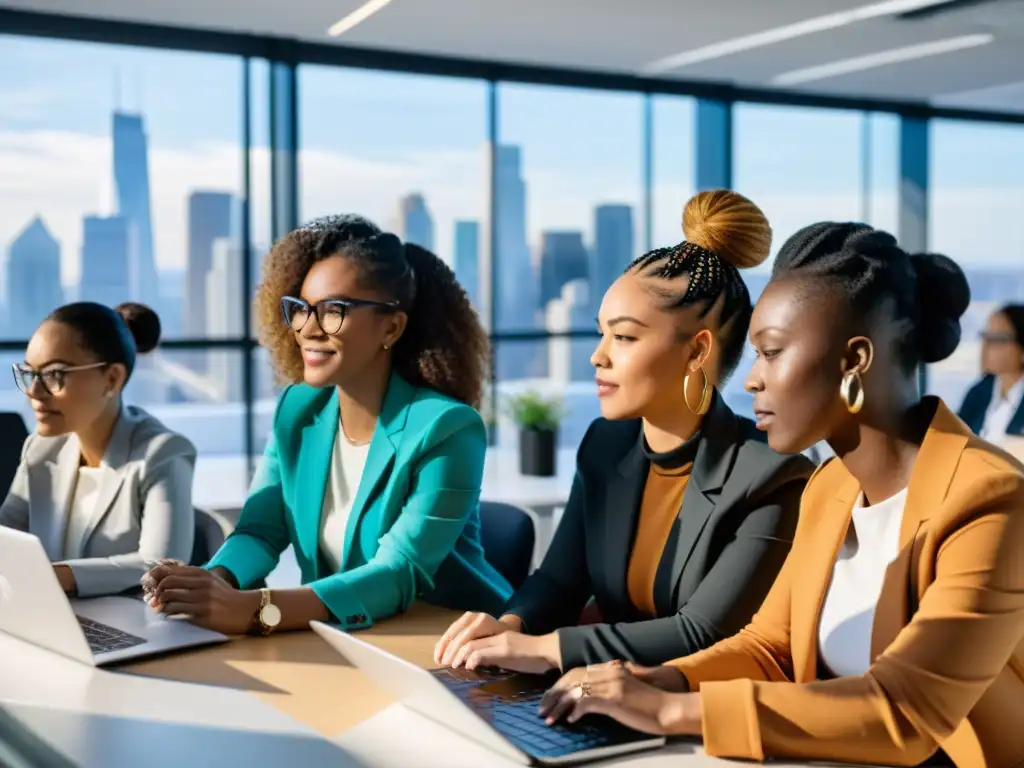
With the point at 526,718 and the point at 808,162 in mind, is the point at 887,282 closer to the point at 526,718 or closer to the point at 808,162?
Result: the point at 526,718

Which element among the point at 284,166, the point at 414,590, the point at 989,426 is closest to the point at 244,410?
the point at 284,166

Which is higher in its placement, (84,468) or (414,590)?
(84,468)

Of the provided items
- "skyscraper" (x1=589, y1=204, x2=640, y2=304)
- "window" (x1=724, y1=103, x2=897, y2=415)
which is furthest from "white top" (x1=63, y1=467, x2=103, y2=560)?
"window" (x1=724, y1=103, x2=897, y2=415)

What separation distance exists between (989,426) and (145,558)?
4.12 meters

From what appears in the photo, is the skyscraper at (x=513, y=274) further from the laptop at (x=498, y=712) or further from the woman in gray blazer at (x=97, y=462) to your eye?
the laptop at (x=498, y=712)

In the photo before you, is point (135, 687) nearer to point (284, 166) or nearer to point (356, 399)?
point (356, 399)

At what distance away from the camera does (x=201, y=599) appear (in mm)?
1981

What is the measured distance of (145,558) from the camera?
2324mm

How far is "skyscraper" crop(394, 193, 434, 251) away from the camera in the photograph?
7.34m

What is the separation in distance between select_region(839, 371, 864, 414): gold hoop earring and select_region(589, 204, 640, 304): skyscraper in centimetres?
658

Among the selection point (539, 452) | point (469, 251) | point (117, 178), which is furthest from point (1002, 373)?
point (117, 178)

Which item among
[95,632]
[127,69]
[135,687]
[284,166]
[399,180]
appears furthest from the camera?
[399,180]

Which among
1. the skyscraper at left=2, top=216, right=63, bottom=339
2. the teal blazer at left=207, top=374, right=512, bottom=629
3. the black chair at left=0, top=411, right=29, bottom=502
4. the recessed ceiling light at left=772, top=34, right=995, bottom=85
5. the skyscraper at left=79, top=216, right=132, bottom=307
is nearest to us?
the teal blazer at left=207, top=374, right=512, bottom=629

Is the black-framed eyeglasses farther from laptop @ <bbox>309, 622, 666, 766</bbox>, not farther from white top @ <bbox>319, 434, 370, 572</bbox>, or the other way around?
laptop @ <bbox>309, 622, 666, 766</bbox>
